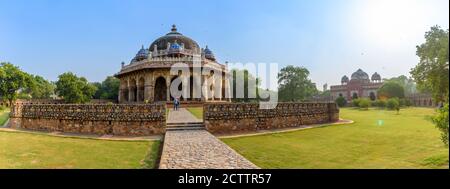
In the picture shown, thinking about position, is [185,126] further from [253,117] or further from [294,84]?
[294,84]

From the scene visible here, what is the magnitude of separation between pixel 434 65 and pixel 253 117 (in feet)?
23.9

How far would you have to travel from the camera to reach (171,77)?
94.2 feet

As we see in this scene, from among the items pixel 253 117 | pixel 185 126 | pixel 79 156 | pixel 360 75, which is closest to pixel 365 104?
pixel 253 117

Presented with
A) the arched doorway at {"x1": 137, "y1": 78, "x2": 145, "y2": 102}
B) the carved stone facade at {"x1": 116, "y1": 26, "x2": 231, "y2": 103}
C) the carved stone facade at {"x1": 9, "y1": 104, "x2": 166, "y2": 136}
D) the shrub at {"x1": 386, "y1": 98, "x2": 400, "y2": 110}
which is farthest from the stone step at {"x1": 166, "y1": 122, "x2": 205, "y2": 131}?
the shrub at {"x1": 386, "y1": 98, "x2": 400, "y2": 110}

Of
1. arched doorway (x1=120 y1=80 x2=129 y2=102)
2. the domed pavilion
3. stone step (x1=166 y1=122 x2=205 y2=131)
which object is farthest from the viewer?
the domed pavilion

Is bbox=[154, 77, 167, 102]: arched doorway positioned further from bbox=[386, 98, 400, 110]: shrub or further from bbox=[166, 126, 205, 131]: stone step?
bbox=[386, 98, 400, 110]: shrub

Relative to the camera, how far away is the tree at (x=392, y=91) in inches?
1914

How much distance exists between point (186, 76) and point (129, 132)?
18.3 metres

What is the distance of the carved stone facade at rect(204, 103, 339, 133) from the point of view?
36.3 feet

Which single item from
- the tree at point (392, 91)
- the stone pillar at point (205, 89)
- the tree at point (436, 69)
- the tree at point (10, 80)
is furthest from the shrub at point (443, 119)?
the tree at point (392, 91)

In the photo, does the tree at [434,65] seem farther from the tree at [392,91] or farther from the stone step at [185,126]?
the tree at [392,91]

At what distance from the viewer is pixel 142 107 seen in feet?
35.8

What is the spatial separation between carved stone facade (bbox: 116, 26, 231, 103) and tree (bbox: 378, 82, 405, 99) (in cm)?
3287

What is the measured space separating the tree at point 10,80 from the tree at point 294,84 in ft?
118
